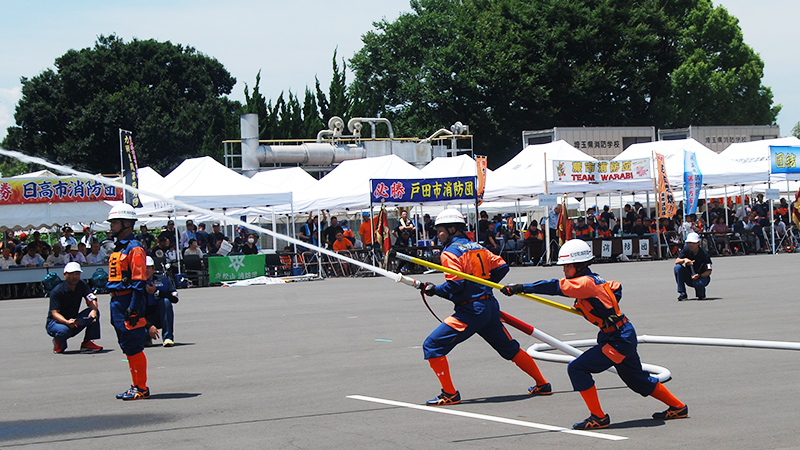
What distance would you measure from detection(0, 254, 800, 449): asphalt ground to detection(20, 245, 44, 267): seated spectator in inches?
323

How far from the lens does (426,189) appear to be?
2902cm

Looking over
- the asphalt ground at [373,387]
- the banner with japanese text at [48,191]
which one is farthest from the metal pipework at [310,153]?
the asphalt ground at [373,387]

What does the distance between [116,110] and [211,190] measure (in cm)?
3941

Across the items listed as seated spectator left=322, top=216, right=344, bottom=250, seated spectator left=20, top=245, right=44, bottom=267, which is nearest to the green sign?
seated spectator left=322, top=216, right=344, bottom=250

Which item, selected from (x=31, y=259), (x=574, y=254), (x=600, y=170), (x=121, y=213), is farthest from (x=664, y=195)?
(x=574, y=254)

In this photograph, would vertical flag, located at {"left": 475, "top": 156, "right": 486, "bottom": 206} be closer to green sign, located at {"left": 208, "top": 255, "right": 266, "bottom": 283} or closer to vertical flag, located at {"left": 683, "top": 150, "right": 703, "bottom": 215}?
vertical flag, located at {"left": 683, "top": 150, "right": 703, "bottom": 215}

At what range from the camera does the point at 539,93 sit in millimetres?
57344

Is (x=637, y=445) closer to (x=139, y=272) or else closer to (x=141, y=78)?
(x=139, y=272)

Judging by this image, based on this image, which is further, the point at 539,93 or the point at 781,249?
the point at 539,93

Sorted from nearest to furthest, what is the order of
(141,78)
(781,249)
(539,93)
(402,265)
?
1. (402,265)
2. (781,249)
3. (539,93)
4. (141,78)

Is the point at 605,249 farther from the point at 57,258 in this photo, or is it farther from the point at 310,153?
the point at 310,153

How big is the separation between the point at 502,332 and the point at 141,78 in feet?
206

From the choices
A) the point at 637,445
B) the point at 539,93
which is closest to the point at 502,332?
the point at 637,445

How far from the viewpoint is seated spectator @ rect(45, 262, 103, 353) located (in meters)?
13.2
